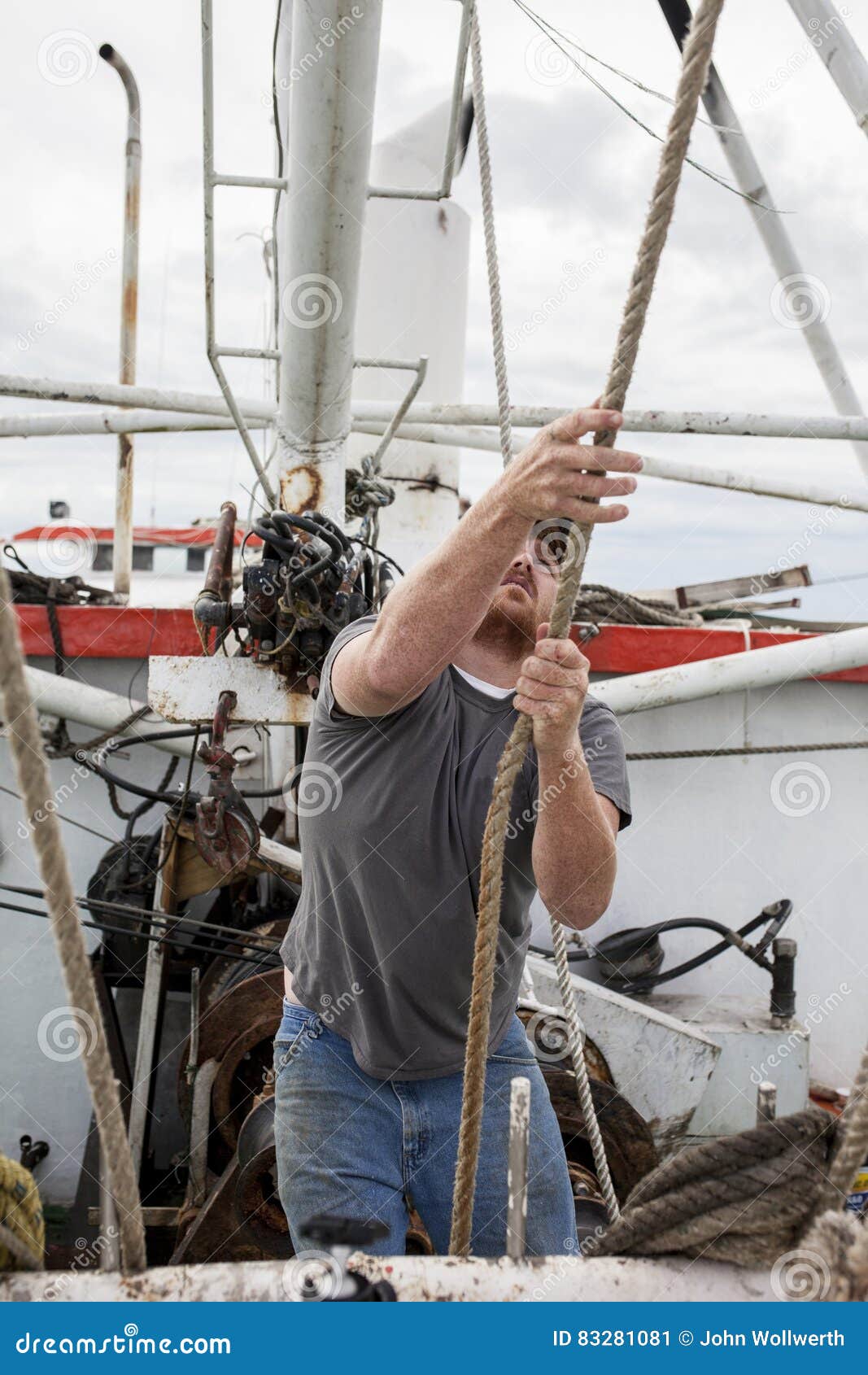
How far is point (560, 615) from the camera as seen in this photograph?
131 cm

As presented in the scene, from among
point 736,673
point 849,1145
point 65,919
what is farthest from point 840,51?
point 65,919

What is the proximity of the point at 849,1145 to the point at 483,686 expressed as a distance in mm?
1138

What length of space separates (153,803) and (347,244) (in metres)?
2.60

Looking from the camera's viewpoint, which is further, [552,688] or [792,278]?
[792,278]

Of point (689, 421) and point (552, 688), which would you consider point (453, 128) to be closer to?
point (689, 421)

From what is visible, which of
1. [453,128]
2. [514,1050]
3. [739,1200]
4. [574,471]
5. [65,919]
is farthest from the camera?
[453,128]

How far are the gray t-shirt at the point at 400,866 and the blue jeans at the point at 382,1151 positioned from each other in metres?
0.05

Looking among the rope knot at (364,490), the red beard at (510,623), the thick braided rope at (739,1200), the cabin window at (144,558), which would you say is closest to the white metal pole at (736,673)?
the rope knot at (364,490)

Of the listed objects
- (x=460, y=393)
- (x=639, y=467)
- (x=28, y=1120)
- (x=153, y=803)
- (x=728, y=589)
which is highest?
(x=460, y=393)

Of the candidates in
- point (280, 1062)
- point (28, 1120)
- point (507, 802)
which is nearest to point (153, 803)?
point (28, 1120)

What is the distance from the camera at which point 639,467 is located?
1.22m

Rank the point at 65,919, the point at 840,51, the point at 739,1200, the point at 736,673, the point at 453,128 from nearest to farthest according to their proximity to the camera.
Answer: the point at 65,919, the point at 739,1200, the point at 453,128, the point at 840,51, the point at 736,673
